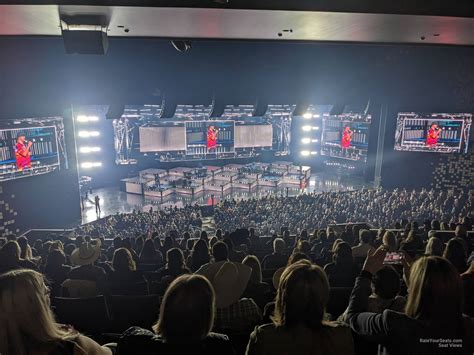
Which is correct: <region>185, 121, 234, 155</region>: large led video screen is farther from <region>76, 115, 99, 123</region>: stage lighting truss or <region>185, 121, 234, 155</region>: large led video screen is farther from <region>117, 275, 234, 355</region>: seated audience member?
<region>117, 275, 234, 355</region>: seated audience member

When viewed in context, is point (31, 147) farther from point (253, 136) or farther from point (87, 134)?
point (253, 136)

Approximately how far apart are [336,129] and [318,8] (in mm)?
22788

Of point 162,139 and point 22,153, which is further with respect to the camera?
point 162,139

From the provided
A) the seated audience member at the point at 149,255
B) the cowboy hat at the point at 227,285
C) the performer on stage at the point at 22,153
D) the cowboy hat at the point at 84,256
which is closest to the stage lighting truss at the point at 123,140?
the performer on stage at the point at 22,153

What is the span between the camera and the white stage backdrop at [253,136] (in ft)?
84.0

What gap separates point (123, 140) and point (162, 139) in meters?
2.48

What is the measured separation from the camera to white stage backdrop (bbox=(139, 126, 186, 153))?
23.3 meters

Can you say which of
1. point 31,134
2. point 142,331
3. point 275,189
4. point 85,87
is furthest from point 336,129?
point 142,331

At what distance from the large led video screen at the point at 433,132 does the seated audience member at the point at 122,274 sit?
1716 centimetres

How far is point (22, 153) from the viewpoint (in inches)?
494

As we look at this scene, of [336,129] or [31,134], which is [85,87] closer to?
[31,134]

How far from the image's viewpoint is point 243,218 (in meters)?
13.4

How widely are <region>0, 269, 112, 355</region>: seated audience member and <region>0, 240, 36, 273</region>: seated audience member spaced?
3.89 m

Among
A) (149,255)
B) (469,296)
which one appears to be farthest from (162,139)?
(469,296)
